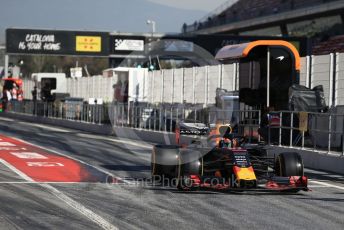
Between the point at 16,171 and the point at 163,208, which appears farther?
the point at 16,171

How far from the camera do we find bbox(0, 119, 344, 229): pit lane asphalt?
30.4 feet

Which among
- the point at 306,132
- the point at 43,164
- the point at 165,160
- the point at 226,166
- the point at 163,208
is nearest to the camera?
the point at 163,208

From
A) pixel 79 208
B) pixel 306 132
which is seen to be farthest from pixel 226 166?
pixel 306 132

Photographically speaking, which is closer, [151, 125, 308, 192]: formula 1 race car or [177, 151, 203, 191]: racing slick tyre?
[151, 125, 308, 192]: formula 1 race car

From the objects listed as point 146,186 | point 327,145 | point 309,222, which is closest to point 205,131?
point 146,186

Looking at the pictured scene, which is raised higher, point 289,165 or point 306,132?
point 306,132

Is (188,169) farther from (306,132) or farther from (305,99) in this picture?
(305,99)

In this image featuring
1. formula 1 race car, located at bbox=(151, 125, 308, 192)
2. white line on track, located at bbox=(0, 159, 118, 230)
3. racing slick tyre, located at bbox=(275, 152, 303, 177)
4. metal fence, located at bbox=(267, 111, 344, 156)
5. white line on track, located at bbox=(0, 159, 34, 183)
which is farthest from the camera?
metal fence, located at bbox=(267, 111, 344, 156)

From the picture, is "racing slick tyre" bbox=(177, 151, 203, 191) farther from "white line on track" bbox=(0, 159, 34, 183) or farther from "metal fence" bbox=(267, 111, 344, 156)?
"metal fence" bbox=(267, 111, 344, 156)

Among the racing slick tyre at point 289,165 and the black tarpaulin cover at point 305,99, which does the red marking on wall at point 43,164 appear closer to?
the racing slick tyre at point 289,165

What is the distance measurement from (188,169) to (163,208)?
188 centimetres

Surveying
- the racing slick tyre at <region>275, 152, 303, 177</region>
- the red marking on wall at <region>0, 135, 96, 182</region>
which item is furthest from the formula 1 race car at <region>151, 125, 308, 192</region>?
the red marking on wall at <region>0, 135, 96, 182</region>

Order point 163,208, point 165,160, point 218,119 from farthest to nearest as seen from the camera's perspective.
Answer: point 218,119, point 165,160, point 163,208

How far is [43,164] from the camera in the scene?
17.3 m
